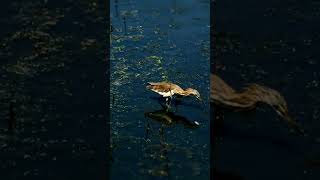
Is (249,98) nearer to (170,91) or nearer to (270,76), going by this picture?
(170,91)

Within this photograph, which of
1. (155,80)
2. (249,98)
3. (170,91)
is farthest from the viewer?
(155,80)

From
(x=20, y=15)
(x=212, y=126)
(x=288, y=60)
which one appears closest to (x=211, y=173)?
(x=212, y=126)

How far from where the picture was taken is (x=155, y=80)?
31.7 feet

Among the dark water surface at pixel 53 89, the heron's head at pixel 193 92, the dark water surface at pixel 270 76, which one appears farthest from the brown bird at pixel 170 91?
the dark water surface at pixel 53 89

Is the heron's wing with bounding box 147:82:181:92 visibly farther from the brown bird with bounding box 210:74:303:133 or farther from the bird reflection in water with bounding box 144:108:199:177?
the brown bird with bounding box 210:74:303:133

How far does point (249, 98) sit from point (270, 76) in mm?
1484

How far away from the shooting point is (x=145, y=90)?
932 cm

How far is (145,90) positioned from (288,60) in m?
2.65

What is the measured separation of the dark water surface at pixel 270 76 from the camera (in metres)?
7.25

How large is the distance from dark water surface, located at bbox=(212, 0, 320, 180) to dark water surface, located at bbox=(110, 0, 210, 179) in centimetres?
38

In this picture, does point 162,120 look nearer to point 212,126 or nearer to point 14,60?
point 212,126

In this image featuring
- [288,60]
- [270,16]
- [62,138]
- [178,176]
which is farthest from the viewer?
[270,16]

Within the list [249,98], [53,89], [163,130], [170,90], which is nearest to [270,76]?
[249,98]

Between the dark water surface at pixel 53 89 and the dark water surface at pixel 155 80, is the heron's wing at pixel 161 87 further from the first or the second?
the dark water surface at pixel 53 89
